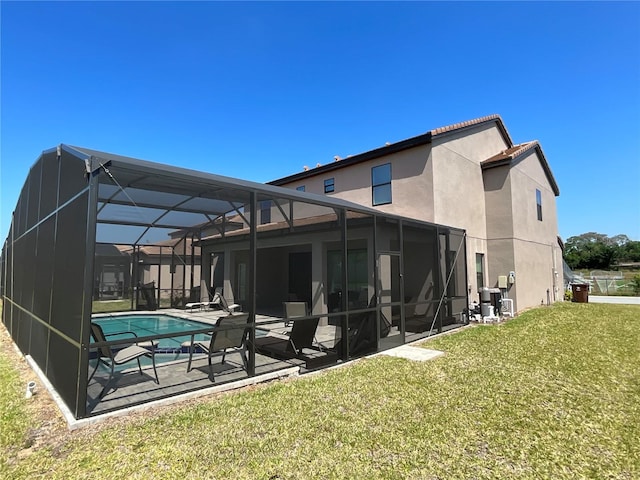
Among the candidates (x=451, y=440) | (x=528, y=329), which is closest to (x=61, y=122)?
(x=451, y=440)

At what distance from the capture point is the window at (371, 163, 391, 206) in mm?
12477

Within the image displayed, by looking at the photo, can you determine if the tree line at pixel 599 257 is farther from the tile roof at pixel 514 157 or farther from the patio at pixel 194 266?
the patio at pixel 194 266

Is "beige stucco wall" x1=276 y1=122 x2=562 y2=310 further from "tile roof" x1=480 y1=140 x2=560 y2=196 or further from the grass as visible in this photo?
the grass

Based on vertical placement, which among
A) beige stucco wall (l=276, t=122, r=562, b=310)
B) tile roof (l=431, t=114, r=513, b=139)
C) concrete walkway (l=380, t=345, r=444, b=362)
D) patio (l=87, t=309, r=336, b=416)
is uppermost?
tile roof (l=431, t=114, r=513, b=139)

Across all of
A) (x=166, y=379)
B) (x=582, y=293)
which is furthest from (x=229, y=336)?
(x=582, y=293)

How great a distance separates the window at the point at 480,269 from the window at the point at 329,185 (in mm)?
6444

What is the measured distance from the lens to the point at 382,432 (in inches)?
142

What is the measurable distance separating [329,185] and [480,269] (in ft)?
23.1

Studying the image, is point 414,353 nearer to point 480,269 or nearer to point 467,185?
point 480,269

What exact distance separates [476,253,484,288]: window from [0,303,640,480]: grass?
734 cm

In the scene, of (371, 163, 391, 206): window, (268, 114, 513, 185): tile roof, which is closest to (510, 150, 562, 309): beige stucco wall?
(268, 114, 513, 185): tile roof

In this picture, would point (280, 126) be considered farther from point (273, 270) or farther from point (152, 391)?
point (152, 391)

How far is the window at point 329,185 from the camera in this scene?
47.6 ft

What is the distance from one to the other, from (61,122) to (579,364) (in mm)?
15370
